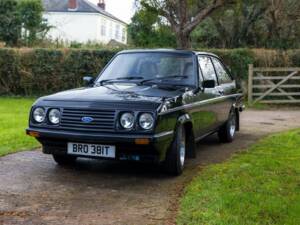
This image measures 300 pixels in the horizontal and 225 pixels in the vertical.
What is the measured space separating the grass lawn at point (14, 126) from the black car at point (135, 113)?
1.71 m

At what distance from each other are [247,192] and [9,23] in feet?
98.4

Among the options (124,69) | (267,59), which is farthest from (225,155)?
(267,59)

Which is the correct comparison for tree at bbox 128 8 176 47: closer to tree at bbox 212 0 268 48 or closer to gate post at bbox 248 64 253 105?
tree at bbox 212 0 268 48

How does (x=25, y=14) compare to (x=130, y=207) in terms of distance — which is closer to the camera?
(x=130, y=207)

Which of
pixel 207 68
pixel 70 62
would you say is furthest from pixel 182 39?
pixel 207 68

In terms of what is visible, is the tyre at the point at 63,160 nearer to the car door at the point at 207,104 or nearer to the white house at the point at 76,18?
the car door at the point at 207,104

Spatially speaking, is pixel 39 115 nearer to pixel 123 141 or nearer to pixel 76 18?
pixel 123 141

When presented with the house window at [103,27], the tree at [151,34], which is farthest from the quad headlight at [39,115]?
the house window at [103,27]

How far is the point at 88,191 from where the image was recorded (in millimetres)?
6117

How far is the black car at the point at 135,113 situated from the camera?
20.5ft

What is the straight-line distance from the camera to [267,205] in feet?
18.0

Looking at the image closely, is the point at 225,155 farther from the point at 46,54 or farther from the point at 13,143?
the point at 46,54

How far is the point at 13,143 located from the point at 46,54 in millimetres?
10733

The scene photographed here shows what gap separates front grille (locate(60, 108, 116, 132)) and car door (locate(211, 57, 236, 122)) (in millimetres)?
3179
